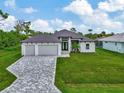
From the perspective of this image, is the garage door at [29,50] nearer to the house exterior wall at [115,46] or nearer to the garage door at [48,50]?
the garage door at [48,50]

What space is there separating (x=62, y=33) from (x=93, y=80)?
2272 cm

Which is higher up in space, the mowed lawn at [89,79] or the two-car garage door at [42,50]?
the two-car garage door at [42,50]

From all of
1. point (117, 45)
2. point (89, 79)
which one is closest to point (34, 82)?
point (89, 79)

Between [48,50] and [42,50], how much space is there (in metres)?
0.92

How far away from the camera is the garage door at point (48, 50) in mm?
33906

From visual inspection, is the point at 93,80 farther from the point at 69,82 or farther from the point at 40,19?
the point at 40,19

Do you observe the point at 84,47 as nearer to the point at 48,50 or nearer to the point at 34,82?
the point at 48,50

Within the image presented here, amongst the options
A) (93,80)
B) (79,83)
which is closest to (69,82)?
(79,83)

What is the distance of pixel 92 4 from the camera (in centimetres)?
4181

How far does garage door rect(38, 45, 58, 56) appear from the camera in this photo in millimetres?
33906

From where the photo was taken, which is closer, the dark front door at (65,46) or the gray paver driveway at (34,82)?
the gray paver driveway at (34,82)

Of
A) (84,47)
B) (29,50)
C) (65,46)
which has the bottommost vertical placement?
(29,50)

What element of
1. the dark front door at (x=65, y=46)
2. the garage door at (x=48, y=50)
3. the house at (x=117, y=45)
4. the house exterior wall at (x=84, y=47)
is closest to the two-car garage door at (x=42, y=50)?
the garage door at (x=48, y=50)

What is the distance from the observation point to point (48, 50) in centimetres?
3397
